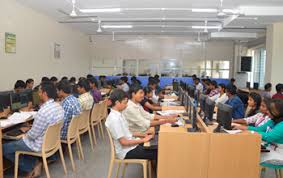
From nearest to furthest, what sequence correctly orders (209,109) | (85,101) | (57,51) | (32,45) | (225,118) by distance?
(225,118), (209,109), (85,101), (32,45), (57,51)

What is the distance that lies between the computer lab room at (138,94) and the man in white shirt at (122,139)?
0.03 feet

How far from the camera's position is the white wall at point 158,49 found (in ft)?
39.9

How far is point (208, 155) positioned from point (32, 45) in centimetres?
599

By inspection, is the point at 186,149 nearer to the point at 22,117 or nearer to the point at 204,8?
the point at 22,117

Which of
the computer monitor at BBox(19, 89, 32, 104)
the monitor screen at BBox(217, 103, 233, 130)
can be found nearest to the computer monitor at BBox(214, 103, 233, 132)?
the monitor screen at BBox(217, 103, 233, 130)

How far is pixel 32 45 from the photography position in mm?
7211

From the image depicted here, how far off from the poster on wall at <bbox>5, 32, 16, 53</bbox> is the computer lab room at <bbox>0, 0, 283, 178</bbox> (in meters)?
0.02

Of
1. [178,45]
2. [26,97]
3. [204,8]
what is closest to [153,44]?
[178,45]

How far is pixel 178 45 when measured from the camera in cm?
1217

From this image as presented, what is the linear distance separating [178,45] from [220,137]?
9.98 metres

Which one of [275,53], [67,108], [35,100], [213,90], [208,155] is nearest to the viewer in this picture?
[208,155]

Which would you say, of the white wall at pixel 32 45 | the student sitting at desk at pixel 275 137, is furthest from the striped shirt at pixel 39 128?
the white wall at pixel 32 45

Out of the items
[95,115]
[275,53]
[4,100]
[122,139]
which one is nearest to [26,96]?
[4,100]

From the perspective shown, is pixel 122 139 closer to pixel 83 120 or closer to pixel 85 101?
pixel 83 120
